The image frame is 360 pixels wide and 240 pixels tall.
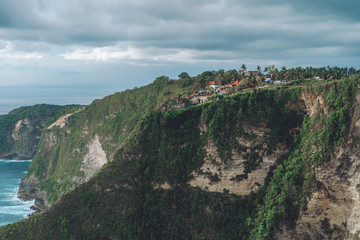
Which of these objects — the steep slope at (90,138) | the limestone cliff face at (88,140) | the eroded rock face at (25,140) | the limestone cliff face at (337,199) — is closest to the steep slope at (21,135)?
the eroded rock face at (25,140)

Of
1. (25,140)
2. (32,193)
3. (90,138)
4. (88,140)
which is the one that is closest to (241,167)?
(90,138)

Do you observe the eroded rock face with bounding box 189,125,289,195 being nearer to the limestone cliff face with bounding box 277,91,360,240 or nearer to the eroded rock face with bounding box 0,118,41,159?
the limestone cliff face with bounding box 277,91,360,240

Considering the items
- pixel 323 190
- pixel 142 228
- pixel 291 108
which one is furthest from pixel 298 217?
A: pixel 142 228

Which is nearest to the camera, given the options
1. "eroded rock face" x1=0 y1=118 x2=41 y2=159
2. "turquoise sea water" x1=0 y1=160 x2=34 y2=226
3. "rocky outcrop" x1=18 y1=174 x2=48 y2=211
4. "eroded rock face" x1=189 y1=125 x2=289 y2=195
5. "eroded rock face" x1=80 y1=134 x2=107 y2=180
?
"eroded rock face" x1=189 y1=125 x2=289 y2=195

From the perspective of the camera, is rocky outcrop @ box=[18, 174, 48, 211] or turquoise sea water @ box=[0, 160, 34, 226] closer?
turquoise sea water @ box=[0, 160, 34, 226]

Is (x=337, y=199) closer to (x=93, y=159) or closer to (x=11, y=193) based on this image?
(x=93, y=159)

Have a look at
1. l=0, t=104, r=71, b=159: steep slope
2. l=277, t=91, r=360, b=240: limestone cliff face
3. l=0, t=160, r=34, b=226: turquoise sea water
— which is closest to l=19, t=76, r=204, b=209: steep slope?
l=0, t=160, r=34, b=226: turquoise sea water

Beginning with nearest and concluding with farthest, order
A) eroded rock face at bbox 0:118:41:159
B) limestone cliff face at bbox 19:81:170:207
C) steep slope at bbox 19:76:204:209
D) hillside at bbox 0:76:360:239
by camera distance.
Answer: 1. hillside at bbox 0:76:360:239
2. steep slope at bbox 19:76:204:209
3. limestone cliff face at bbox 19:81:170:207
4. eroded rock face at bbox 0:118:41:159

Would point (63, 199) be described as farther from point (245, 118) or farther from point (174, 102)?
point (245, 118)
